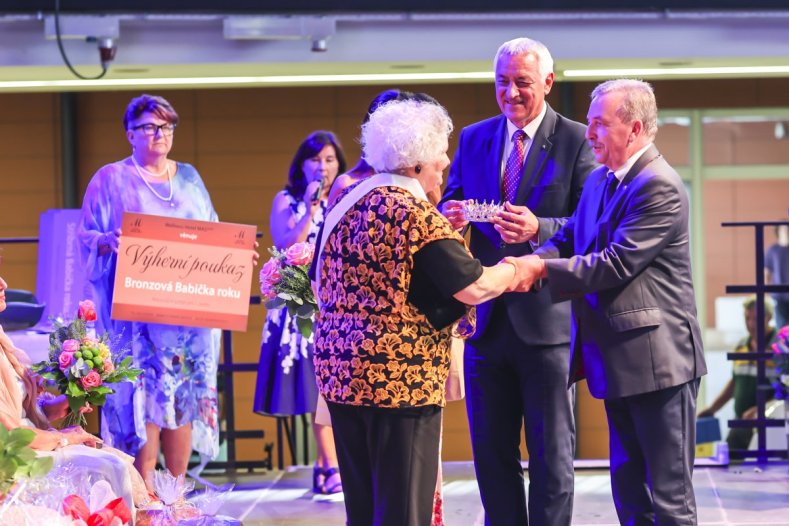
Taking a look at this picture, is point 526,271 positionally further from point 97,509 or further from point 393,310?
point 97,509

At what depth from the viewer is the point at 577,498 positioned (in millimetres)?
5277

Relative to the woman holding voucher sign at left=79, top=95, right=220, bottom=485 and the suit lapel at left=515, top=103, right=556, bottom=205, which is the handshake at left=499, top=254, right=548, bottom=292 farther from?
the woman holding voucher sign at left=79, top=95, right=220, bottom=485

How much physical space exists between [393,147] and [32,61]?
14.6 feet

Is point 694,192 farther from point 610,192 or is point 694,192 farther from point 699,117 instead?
point 610,192

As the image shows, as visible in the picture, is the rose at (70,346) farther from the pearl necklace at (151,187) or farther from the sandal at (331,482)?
the sandal at (331,482)

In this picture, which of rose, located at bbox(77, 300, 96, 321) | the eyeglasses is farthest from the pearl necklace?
rose, located at bbox(77, 300, 96, 321)

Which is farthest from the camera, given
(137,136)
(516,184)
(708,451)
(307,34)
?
(708,451)

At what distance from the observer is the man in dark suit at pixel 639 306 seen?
3371 mm

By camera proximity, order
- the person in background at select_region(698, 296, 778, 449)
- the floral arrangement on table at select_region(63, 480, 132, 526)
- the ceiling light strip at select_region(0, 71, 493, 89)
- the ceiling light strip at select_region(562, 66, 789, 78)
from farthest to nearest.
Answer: the person in background at select_region(698, 296, 778, 449), the ceiling light strip at select_region(0, 71, 493, 89), the ceiling light strip at select_region(562, 66, 789, 78), the floral arrangement on table at select_region(63, 480, 132, 526)

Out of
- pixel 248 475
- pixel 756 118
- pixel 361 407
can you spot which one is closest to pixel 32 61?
pixel 248 475

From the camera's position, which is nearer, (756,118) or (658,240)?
(658,240)

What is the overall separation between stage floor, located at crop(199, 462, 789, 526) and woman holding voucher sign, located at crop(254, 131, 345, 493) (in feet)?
0.83

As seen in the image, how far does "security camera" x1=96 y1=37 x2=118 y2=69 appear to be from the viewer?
675 cm

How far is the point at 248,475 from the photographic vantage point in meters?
6.09
